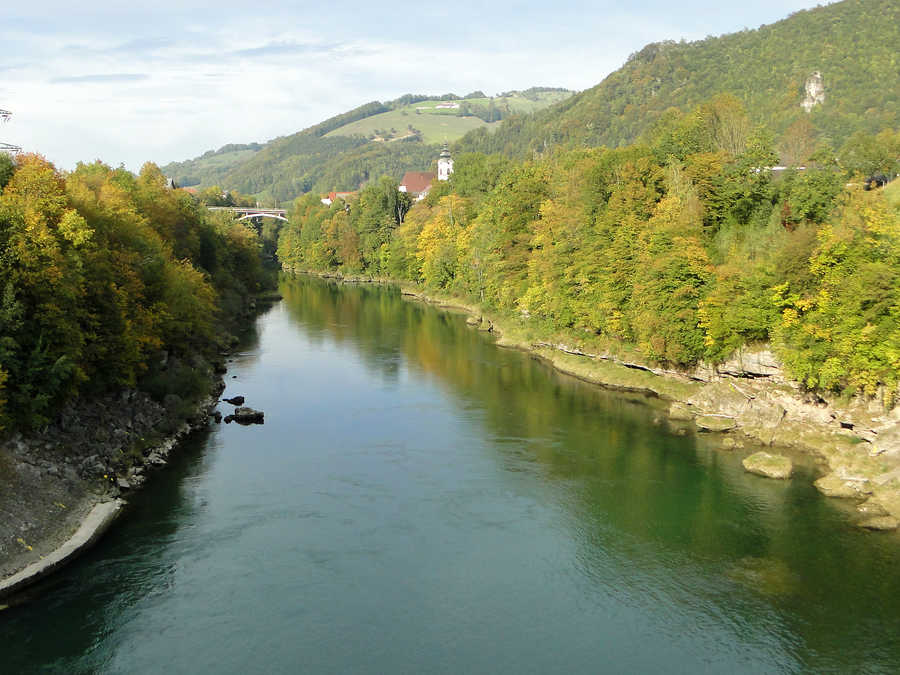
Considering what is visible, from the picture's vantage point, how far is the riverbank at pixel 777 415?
25.8m

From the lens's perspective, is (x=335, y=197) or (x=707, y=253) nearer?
(x=707, y=253)

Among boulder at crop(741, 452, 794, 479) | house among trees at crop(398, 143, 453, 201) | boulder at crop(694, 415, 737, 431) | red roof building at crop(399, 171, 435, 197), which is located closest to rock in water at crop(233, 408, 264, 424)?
boulder at crop(694, 415, 737, 431)

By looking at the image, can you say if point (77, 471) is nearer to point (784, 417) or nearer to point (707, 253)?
point (784, 417)

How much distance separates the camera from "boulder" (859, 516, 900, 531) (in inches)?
912

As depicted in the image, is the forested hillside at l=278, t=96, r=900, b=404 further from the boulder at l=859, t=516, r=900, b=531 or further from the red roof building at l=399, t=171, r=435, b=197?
the red roof building at l=399, t=171, r=435, b=197

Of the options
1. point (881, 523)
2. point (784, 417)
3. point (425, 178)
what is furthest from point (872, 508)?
point (425, 178)

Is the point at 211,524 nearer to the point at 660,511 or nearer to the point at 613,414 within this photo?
the point at 660,511

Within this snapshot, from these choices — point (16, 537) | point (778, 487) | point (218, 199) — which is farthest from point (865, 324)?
point (218, 199)

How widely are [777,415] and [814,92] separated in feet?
227

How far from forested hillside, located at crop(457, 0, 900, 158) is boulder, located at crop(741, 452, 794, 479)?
38942mm

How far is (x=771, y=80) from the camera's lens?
9288cm

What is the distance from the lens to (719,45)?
116 metres

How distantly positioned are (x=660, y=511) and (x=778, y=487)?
202 inches

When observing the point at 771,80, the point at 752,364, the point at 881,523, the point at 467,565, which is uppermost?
the point at 771,80
